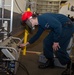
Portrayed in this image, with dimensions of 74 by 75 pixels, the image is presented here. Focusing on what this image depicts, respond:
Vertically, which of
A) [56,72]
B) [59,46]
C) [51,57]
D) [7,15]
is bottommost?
[56,72]

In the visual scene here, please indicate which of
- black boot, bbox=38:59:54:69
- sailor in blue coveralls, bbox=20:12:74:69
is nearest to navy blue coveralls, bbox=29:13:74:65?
sailor in blue coveralls, bbox=20:12:74:69

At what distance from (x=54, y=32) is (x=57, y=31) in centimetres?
6

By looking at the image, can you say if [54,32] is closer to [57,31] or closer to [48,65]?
[57,31]

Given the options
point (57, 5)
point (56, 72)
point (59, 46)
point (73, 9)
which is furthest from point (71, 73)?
point (57, 5)

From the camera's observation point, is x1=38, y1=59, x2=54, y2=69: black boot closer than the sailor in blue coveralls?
No

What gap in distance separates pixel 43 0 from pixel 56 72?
26.7ft

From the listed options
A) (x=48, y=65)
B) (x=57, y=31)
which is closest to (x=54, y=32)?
(x=57, y=31)

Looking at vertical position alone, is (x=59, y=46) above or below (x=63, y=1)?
below

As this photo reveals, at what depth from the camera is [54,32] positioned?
2.22 meters

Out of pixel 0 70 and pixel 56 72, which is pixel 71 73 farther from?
pixel 0 70

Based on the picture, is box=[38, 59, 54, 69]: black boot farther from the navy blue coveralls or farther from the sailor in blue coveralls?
the navy blue coveralls

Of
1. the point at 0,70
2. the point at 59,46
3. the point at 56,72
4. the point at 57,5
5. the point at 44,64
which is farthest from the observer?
the point at 57,5

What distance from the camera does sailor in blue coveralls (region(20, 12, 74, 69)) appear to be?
2.13 metres

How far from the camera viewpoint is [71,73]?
2598 millimetres
